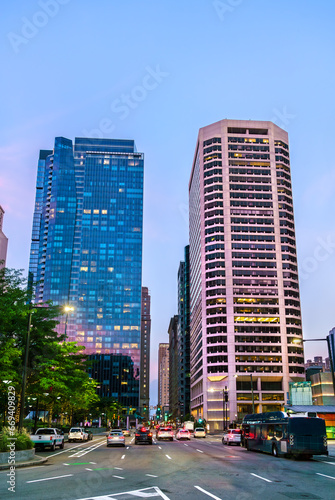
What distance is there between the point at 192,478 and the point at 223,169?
130 metres

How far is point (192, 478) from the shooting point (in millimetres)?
17844

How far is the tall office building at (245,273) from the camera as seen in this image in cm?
12494

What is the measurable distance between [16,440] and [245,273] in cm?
11256

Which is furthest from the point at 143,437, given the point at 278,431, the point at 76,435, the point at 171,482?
the point at 171,482

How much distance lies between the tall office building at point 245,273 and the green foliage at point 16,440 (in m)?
98.2

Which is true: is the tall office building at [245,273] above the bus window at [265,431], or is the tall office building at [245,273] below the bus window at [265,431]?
above

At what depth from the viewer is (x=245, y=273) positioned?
133 meters

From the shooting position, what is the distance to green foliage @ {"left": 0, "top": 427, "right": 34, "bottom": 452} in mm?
22906

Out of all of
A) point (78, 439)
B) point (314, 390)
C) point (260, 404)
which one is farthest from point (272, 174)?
point (78, 439)

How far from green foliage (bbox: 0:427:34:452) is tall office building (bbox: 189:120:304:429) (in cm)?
9818

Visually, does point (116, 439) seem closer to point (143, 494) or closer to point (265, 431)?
point (265, 431)

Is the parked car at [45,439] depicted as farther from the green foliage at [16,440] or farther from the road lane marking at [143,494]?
the road lane marking at [143,494]

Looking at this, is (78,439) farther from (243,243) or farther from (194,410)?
(194,410)

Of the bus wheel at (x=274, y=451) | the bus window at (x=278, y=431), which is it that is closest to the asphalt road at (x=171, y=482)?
the bus window at (x=278, y=431)
